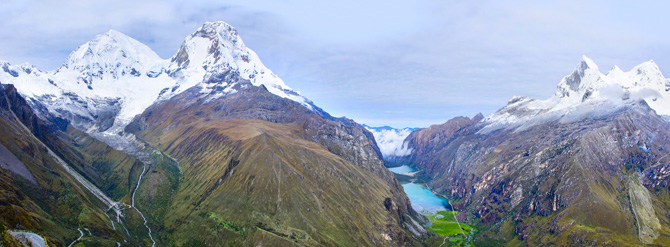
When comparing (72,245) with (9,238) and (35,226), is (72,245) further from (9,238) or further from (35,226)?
(9,238)

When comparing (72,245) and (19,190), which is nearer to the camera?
(72,245)

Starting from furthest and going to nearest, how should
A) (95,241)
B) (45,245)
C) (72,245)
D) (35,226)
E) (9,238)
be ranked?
(95,241), (72,245), (35,226), (45,245), (9,238)

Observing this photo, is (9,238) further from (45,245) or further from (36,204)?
(36,204)

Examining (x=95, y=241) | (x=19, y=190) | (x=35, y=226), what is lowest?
(x=95, y=241)

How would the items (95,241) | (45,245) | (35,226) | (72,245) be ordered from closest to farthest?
(45,245) → (35,226) → (72,245) → (95,241)

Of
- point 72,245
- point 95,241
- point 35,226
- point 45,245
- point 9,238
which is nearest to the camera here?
point 9,238

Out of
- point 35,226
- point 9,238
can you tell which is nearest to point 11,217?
point 35,226

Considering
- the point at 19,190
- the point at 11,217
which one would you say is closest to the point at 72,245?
the point at 11,217

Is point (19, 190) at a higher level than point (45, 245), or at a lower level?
higher

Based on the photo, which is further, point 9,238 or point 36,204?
point 36,204
